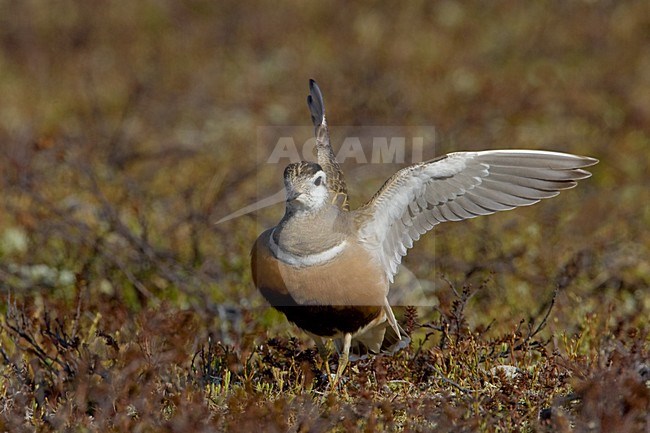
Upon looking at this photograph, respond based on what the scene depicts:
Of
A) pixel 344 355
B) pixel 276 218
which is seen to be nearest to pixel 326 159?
pixel 344 355

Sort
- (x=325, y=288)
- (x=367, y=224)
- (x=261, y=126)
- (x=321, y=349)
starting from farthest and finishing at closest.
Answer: (x=261, y=126) → (x=321, y=349) → (x=367, y=224) → (x=325, y=288)

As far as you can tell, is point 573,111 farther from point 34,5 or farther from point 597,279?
point 34,5

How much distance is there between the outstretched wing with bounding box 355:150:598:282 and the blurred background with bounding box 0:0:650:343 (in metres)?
0.65

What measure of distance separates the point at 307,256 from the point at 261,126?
5.75m

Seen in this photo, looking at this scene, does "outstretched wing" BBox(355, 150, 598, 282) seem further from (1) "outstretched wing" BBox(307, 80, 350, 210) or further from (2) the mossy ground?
(2) the mossy ground

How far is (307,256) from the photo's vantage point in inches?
176

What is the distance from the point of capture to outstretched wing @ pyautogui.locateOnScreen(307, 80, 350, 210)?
494 centimetres

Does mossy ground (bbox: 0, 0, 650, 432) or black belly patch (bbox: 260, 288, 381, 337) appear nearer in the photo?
mossy ground (bbox: 0, 0, 650, 432)

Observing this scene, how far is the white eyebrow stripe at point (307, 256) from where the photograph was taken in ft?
14.6

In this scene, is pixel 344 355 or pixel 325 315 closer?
pixel 325 315

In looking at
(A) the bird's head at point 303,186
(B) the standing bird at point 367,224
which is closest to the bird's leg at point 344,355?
(B) the standing bird at point 367,224

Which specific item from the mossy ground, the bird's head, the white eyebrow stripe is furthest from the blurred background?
the bird's head

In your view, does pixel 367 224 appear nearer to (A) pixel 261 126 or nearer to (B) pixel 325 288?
(B) pixel 325 288

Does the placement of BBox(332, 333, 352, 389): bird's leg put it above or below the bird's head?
below
